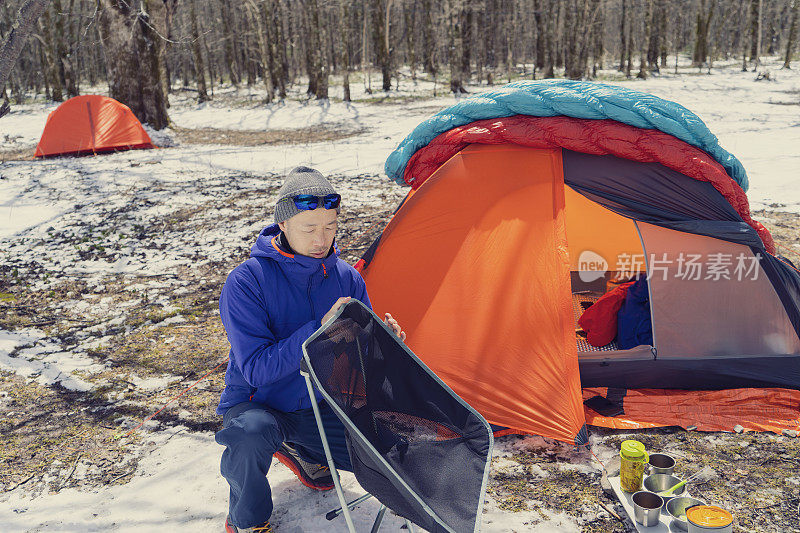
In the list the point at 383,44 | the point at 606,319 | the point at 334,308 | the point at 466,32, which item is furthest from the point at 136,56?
the point at 466,32

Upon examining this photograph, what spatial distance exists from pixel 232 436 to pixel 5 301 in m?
4.28

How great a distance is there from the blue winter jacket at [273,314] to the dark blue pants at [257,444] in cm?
7

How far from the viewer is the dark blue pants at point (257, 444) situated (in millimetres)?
2186

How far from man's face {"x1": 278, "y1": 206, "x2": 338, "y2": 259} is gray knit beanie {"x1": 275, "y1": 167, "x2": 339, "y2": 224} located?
3 centimetres

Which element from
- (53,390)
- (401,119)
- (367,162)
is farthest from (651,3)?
(53,390)

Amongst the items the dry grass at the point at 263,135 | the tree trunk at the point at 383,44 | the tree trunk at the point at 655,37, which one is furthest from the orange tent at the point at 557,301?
the tree trunk at the point at 655,37

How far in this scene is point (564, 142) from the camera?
11.1 ft

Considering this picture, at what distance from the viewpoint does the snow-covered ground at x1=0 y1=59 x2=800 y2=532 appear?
268cm

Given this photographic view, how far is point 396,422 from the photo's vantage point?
7.61 ft

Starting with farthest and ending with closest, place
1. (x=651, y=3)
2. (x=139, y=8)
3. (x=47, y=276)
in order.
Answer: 1. (x=651, y=3)
2. (x=139, y=8)
3. (x=47, y=276)

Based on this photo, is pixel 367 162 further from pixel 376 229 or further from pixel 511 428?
pixel 511 428

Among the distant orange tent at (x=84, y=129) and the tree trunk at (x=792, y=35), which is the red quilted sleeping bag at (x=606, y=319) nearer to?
the distant orange tent at (x=84, y=129)

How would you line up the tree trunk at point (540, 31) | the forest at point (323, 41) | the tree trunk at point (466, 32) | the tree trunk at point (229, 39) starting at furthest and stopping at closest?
the tree trunk at point (229, 39) → the tree trunk at point (540, 31) → the tree trunk at point (466, 32) → the forest at point (323, 41)

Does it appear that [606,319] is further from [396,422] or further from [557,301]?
[396,422]
